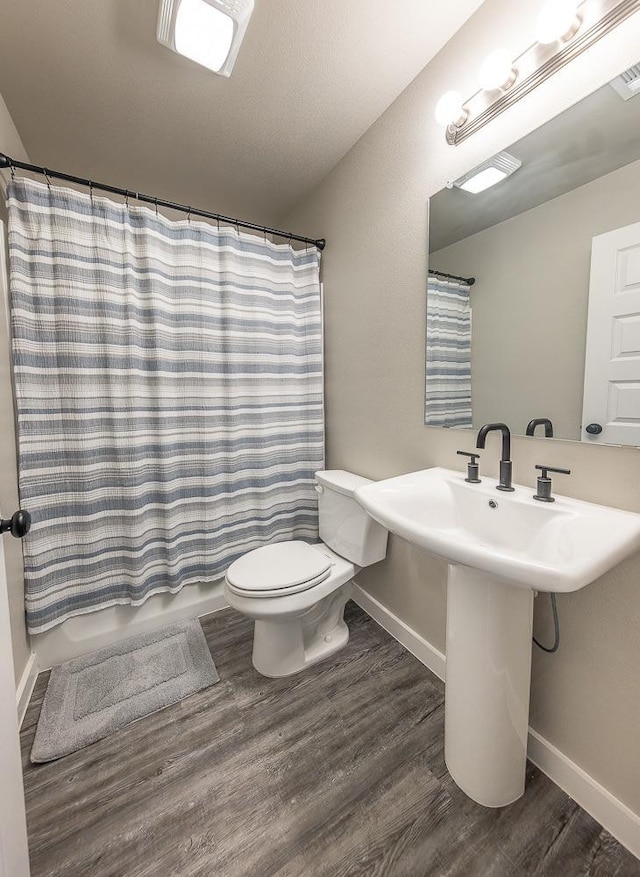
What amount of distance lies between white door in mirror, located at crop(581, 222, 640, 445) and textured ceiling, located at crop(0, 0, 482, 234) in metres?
A: 0.97

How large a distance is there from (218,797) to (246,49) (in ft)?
7.95

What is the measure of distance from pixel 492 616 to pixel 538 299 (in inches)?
35.9

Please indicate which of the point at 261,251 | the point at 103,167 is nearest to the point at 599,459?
the point at 261,251

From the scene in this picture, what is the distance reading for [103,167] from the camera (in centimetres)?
173

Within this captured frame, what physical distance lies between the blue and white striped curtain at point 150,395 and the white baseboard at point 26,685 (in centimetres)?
15

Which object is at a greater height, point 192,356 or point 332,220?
point 332,220

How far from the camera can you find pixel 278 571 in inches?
56.0

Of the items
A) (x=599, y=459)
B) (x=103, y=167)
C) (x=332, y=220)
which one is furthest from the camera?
(x=332, y=220)

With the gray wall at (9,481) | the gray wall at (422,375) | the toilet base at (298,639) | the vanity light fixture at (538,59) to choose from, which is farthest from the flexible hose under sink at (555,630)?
the gray wall at (9,481)

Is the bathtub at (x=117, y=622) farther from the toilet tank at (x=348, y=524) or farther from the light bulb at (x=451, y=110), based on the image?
the light bulb at (x=451, y=110)

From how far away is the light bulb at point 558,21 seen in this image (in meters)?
0.84

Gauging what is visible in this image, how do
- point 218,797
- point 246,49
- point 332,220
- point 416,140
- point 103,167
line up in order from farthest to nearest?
point 332,220 → point 103,167 → point 416,140 → point 246,49 → point 218,797

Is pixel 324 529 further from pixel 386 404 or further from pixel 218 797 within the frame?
pixel 218 797

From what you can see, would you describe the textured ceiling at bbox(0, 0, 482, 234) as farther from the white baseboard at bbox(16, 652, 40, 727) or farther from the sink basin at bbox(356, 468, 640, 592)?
the white baseboard at bbox(16, 652, 40, 727)
